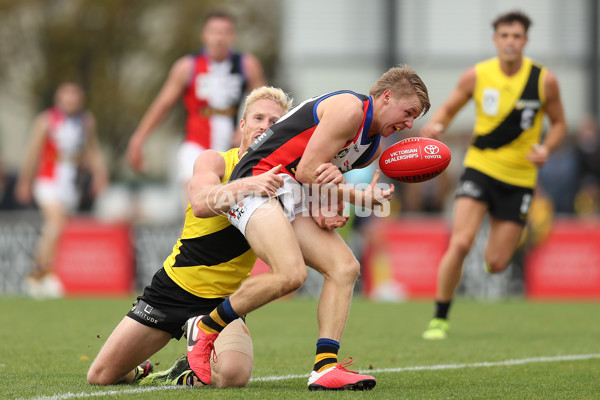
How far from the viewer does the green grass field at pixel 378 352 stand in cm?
522

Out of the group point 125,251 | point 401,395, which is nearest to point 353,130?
point 401,395

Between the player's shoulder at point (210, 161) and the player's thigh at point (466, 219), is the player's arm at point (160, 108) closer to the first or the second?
the player's thigh at point (466, 219)

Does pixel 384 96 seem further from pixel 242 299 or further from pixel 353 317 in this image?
pixel 353 317

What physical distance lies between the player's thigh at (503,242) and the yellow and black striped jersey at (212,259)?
10.9ft

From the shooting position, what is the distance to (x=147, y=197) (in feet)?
74.6

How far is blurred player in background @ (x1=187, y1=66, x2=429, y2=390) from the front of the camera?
5.16m

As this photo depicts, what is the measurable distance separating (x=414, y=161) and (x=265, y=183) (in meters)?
0.94

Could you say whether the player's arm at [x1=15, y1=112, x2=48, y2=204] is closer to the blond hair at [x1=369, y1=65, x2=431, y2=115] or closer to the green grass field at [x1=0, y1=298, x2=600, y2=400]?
the green grass field at [x1=0, y1=298, x2=600, y2=400]

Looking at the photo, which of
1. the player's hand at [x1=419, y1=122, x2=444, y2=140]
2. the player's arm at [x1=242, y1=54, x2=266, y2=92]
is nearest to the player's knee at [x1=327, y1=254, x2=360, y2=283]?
the player's hand at [x1=419, y1=122, x2=444, y2=140]

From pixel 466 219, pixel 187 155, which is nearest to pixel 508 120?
pixel 466 219

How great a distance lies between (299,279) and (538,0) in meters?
17.4

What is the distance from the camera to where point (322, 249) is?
17.8ft

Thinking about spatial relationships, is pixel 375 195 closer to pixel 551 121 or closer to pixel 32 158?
pixel 551 121

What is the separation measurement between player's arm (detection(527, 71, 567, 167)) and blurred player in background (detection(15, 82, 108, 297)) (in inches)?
254
